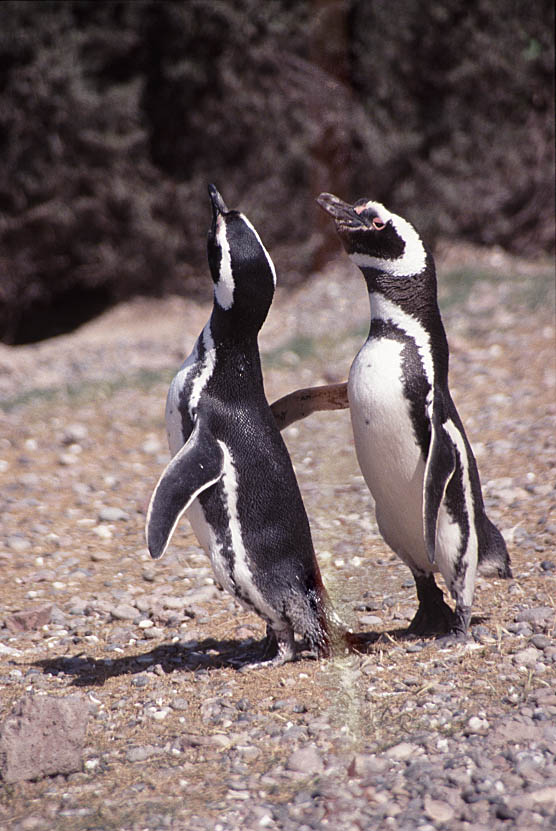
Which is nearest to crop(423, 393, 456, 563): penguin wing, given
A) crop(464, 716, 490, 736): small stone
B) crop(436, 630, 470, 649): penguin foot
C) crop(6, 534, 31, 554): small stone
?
crop(436, 630, 470, 649): penguin foot

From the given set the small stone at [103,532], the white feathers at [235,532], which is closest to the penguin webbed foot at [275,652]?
the white feathers at [235,532]

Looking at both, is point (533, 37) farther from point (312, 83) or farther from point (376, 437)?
point (376, 437)

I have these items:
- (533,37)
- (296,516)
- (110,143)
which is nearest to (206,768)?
(296,516)

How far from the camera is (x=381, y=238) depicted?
113 inches

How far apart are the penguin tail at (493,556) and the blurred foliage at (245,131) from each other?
6.06m

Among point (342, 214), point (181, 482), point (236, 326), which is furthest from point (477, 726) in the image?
point (342, 214)

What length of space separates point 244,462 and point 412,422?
48 cm

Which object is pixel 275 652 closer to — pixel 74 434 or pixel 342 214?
pixel 342 214

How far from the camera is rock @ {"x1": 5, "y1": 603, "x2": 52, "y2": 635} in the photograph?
3.34 m

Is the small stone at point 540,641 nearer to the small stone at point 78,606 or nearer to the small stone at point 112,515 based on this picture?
the small stone at point 78,606

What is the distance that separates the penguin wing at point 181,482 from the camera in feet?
8.48

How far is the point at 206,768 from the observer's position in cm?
228

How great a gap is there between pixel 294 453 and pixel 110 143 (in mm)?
3981

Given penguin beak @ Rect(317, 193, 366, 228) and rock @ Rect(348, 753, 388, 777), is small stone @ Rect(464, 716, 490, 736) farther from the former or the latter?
penguin beak @ Rect(317, 193, 366, 228)
